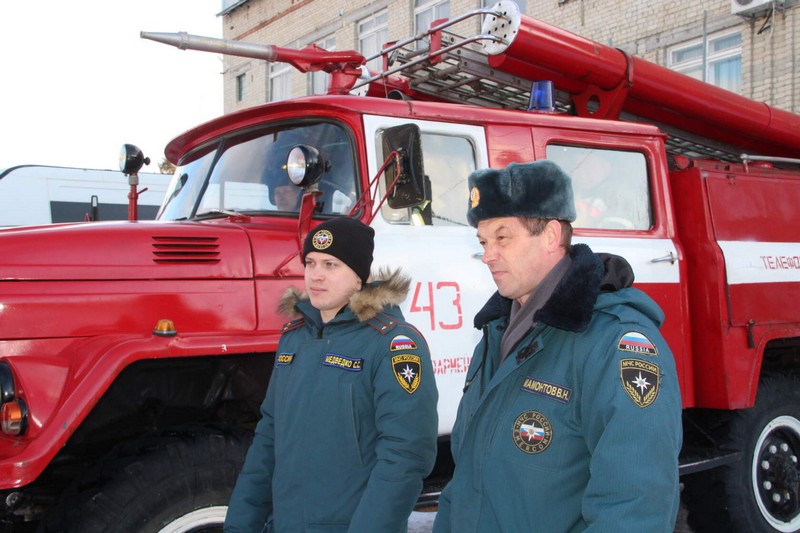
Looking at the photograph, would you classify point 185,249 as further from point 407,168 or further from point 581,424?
point 581,424

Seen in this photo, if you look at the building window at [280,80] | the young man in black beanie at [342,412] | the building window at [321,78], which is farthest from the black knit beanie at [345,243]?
the building window at [280,80]

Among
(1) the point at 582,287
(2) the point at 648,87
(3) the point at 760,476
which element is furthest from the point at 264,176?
(3) the point at 760,476

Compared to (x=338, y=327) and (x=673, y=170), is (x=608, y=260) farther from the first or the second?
(x=673, y=170)

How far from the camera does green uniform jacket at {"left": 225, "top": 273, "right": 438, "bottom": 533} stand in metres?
2.16

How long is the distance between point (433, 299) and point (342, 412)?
140cm

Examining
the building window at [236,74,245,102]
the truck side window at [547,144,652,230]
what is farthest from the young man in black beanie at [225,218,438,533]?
the building window at [236,74,245,102]

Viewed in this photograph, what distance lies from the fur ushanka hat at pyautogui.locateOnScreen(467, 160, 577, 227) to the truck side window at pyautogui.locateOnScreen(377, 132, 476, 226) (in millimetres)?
1852

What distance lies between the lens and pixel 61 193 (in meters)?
11.2

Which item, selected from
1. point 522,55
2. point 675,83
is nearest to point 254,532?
point 522,55

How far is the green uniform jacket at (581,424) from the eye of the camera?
1.45 m

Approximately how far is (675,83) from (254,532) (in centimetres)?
410

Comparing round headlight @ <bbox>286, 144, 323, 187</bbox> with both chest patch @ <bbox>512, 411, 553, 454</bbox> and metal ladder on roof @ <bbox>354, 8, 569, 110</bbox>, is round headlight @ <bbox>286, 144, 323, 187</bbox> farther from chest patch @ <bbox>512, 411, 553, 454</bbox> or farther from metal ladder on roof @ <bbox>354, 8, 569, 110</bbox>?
chest patch @ <bbox>512, 411, 553, 454</bbox>

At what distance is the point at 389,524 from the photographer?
6.84 ft

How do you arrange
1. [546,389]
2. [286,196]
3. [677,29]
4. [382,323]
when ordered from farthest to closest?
[677,29], [286,196], [382,323], [546,389]
